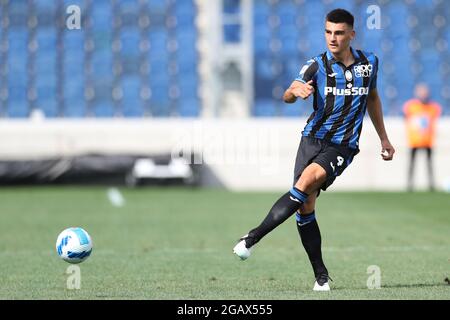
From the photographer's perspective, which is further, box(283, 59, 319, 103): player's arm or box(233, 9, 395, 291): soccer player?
box(233, 9, 395, 291): soccer player

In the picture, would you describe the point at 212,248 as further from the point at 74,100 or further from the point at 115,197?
the point at 74,100

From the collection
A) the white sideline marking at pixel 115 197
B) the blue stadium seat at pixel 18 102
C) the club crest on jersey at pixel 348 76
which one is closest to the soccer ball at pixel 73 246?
the club crest on jersey at pixel 348 76

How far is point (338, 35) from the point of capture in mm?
6887

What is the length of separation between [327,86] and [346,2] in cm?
1795

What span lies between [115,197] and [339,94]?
11.4 m

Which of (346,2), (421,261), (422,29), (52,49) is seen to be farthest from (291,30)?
(421,261)

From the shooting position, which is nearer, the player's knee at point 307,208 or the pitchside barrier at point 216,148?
the player's knee at point 307,208

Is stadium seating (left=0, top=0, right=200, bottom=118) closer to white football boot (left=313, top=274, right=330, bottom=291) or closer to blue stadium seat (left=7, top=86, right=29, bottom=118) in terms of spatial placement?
blue stadium seat (left=7, top=86, right=29, bottom=118)

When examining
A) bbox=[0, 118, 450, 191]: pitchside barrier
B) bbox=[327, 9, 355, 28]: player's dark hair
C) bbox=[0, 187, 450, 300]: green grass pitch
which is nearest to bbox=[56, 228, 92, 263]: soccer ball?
bbox=[0, 187, 450, 300]: green grass pitch

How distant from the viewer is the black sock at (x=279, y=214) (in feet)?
22.7

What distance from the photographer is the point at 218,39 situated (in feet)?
77.1

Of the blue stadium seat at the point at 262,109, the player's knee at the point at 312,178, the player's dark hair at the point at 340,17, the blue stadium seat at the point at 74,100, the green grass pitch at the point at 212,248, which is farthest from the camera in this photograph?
the blue stadium seat at the point at 74,100

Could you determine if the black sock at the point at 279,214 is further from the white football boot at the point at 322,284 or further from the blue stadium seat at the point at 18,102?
the blue stadium seat at the point at 18,102

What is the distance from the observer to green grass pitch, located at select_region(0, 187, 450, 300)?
23.2 ft
